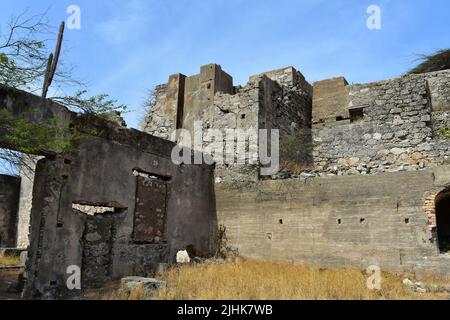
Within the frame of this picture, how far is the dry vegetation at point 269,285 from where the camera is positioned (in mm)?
6727

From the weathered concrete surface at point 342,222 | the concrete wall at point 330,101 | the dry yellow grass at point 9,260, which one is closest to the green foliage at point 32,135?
the weathered concrete surface at point 342,222

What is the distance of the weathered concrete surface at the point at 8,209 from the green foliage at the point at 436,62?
17.9 m

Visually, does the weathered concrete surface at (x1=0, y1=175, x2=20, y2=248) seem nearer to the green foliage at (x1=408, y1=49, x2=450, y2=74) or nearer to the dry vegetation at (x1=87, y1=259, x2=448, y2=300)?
the dry vegetation at (x1=87, y1=259, x2=448, y2=300)

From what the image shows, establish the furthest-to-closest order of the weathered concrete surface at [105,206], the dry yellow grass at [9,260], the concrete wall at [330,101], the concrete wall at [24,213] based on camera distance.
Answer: the concrete wall at [24,213] → the concrete wall at [330,101] → the dry yellow grass at [9,260] → the weathered concrete surface at [105,206]

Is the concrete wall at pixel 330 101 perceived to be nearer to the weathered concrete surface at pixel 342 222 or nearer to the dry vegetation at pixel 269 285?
the weathered concrete surface at pixel 342 222

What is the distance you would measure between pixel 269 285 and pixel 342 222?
3253 mm

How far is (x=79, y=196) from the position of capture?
8289 millimetres

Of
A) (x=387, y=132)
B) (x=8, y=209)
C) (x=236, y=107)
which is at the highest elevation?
(x=236, y=107)

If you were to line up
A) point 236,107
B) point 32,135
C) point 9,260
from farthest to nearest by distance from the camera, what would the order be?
point 9,260 < point 236,107 < point 32,135

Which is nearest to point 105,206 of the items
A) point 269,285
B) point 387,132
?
point 269,285

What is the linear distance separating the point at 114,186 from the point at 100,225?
94 cm

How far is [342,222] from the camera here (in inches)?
390

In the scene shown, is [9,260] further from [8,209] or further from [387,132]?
[387,132]

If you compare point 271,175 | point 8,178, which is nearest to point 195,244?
point 271,175
